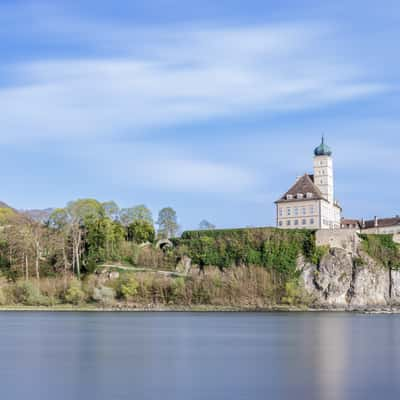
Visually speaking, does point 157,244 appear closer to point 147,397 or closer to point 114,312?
point 114,312

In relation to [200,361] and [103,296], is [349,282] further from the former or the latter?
[200,361]

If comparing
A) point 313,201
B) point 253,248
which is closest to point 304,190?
point 313,201

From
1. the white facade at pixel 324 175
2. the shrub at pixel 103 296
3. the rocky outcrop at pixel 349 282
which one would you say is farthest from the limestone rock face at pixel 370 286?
the shrub at pixel 103 296

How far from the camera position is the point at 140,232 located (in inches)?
2734

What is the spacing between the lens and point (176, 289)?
61281 millimetres

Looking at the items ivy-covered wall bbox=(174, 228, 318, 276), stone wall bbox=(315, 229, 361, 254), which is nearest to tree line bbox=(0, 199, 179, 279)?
ivy-covered wall bbox=(174, 228, 318, 276)

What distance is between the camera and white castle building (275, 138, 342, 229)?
6812 cm

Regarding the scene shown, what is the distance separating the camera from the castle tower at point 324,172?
70.9m

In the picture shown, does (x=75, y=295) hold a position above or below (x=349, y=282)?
below

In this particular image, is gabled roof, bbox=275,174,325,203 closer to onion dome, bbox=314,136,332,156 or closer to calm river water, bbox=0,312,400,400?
onion dome, bbox=314,136,332,156

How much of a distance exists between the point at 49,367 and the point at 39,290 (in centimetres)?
3856

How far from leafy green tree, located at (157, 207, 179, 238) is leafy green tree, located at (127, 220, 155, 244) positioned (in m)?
6.92

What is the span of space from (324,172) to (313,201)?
4260 mm

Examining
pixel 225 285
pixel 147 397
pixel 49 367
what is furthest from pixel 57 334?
pixel 225 285
